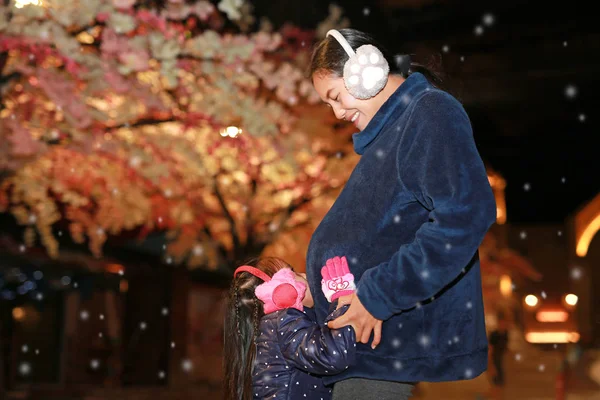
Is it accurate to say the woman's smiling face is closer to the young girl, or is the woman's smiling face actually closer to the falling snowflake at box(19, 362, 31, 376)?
the young girl

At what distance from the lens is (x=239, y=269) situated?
9.12 feet

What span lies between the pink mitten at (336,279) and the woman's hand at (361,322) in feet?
0.21

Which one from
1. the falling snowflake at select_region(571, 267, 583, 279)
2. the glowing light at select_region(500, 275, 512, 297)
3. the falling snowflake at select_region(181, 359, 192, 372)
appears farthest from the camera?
the falling snowflake at select_region(571, 267, 583, 279)

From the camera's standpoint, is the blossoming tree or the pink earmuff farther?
the blossoming tree

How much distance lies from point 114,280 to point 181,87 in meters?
6.95

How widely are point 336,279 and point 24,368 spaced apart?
13.4 m

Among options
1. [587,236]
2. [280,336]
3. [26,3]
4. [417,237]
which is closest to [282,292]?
[280,336]

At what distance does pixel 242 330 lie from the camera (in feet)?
8.91

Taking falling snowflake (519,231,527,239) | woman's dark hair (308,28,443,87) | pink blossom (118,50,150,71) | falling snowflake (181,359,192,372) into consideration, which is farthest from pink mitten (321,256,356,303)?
falling snowflake (519,231,527,239)

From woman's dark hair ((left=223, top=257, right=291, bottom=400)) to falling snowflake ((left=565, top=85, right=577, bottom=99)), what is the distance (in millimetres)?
22082

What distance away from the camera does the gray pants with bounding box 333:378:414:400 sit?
2.09 metres

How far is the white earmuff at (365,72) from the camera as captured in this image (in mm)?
2174

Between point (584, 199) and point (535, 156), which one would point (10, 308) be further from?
point (584, 199)

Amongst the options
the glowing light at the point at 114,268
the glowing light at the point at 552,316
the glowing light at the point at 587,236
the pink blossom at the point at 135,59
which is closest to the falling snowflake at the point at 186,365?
the glowing light at the point at 114,268
